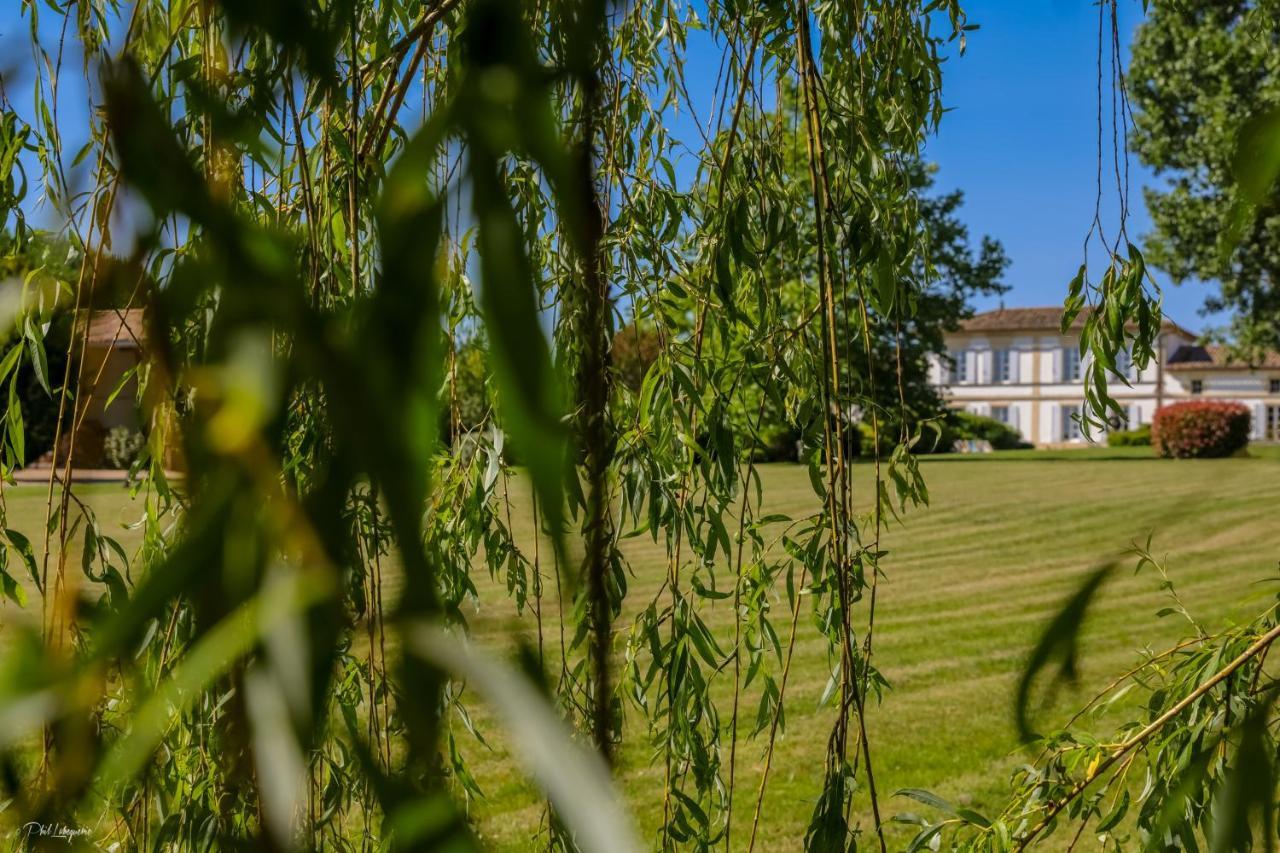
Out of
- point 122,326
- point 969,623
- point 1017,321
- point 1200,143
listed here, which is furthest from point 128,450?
point 1017,321

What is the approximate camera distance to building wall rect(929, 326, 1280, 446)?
3441 cm

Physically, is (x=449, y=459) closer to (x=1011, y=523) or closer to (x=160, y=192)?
(x=160, y=192)

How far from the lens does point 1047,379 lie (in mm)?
36094

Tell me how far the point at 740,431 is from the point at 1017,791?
24.0 inches

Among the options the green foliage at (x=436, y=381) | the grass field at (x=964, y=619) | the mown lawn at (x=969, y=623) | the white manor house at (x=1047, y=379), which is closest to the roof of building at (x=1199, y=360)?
the white manor house at (x=1047, y=379)

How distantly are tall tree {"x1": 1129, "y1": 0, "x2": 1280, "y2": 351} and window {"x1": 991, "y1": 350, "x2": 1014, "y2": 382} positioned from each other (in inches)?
762

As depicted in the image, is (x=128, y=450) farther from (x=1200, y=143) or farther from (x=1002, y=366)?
(x=1002, y=366)

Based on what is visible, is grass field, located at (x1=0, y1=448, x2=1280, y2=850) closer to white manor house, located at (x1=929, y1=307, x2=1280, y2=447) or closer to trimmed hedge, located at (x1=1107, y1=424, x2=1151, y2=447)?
trimmed hedge, located at (x1=1107, y1=424, x2=1151, y2=447)

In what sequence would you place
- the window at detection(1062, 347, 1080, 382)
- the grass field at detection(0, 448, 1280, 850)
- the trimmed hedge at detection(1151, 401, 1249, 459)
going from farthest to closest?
the window at detection(1062, 347, 1080, 382) < the trimmed hedge at detection(1151, 401, 1249, 459) < the grass field at detection(0, 448, 1280, 850)

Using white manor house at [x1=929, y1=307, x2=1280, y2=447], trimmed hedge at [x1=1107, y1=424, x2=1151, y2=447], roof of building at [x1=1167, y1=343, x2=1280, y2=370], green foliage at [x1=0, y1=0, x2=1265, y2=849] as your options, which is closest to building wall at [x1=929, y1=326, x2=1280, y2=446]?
white manor house at [x1=929, y1=307, x2=1280, y2=447]

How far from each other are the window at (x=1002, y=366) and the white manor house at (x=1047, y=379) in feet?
0.11

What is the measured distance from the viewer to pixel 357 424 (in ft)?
0.75

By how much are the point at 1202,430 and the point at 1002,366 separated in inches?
650

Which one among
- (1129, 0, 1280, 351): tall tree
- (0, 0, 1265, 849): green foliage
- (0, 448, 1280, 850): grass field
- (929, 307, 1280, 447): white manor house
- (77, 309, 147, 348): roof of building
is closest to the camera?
(0, 0, 1265, 849): green foliage
